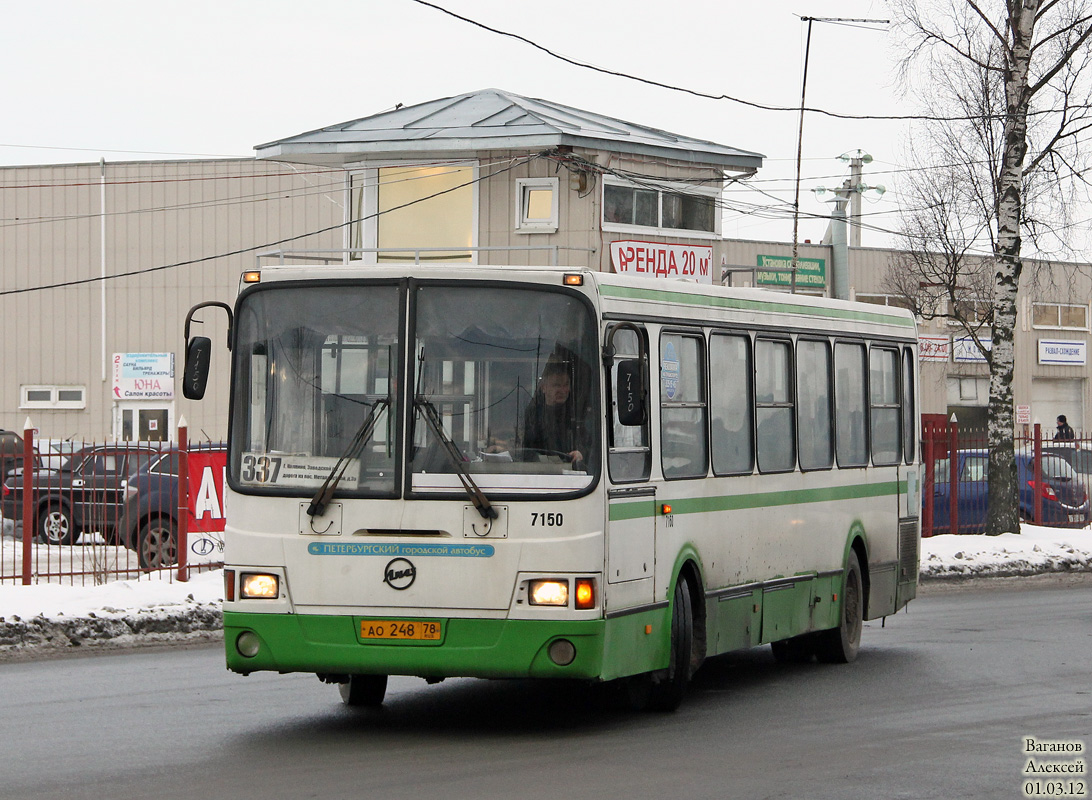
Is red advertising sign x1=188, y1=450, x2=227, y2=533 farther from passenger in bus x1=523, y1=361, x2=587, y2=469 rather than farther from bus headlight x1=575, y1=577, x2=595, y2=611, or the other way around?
bus headlight x1=575, y1=577, x2=595, y2=611

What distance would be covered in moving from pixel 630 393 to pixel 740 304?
2.56 m

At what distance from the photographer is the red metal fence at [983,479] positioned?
26.4 meters

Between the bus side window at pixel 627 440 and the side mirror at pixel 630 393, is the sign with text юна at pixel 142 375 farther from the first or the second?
the side mirror at pixel 630 393

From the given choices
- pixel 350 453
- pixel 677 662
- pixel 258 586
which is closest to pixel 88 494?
pixel 258 586

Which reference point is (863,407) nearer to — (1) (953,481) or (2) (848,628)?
(2) (848,628)

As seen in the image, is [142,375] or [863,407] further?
[142,375]

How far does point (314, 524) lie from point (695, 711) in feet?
9.32

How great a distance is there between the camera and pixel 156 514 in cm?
1778

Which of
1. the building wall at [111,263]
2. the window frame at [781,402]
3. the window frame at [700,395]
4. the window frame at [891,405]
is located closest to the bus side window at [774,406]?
the window frame at [781,402]

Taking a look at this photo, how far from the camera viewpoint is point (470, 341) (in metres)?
9.30

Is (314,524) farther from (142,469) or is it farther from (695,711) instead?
(142,469)

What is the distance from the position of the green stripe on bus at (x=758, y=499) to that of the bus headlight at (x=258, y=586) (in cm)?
190

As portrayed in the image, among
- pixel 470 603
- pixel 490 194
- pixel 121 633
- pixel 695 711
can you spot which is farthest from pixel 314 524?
pixel 490 194

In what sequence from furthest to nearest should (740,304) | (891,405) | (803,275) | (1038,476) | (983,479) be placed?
1. (803,275)
2. (1038,476)
3. (983,479)
4. (891,405)
5. (740,304)
